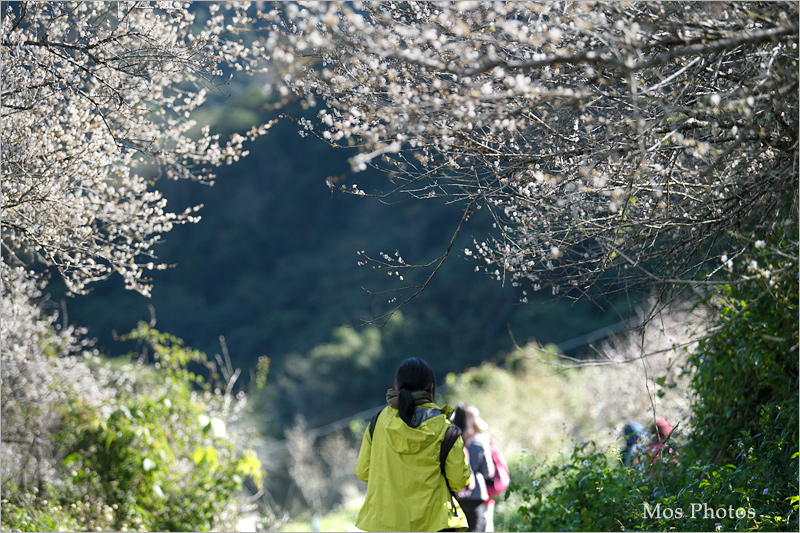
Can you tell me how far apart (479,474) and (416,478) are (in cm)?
117

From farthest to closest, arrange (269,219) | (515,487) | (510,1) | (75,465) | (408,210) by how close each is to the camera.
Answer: (269,219), (408,210), (75,465), (515,487), (510,1)

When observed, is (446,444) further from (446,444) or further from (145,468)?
(145,468)

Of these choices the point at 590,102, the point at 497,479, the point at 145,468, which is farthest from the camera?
the point at 145,468

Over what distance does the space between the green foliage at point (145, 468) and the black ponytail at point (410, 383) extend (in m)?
2.52

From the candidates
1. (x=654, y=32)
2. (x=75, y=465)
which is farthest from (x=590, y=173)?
(x=75, y=465)

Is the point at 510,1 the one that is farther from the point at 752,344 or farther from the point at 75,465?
the point at 75,465

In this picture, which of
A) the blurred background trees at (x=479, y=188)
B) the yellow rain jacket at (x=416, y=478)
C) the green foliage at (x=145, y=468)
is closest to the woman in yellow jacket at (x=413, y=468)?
the yellow rain jacket at (x=416, y=478)

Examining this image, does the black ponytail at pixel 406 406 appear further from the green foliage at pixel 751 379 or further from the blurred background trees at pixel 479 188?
the green foliage at pixel 751 379

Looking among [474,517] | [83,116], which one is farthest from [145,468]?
[83,116]

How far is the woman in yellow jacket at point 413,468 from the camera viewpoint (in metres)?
2.89

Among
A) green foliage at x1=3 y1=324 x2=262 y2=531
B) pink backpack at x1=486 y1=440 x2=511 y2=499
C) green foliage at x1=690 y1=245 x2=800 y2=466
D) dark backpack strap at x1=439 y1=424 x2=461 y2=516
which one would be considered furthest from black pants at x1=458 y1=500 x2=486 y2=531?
green foliage at x1=3 y1=324 x2=262 y2=531

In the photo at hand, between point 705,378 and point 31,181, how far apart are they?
395cm

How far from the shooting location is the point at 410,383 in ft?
9.86

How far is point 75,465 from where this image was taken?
5.23 m
